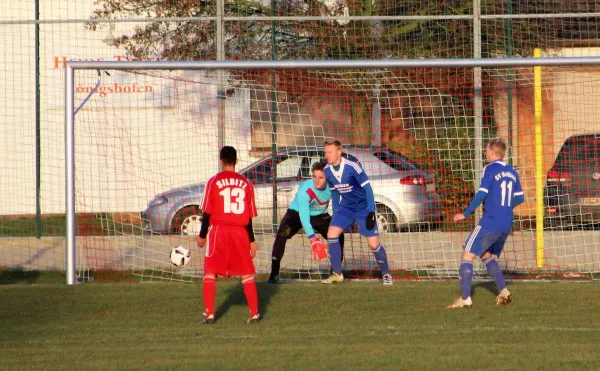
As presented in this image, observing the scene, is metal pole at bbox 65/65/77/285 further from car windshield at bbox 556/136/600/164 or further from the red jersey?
car windshield at bbox 556/136/600/164

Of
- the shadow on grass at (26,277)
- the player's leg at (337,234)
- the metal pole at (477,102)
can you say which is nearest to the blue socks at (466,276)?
the player's leg at (337,234)

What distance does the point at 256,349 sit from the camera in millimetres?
7305

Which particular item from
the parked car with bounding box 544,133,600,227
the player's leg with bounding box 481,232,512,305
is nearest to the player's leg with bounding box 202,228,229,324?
the player's leg with bounding box 481,232,512,305

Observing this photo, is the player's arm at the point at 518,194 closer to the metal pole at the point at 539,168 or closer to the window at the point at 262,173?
the metal pole at the point at 539,168

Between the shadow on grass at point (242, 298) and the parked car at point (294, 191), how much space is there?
1.99 metres

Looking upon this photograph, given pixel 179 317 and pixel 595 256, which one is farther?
pixel 595 256

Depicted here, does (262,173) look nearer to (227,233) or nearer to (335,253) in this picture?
(335,253)

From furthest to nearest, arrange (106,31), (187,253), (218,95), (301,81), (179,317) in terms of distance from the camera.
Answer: (106,31) < (301,81) < (218,95) < (187,253) < (179,317)

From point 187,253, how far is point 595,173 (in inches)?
244

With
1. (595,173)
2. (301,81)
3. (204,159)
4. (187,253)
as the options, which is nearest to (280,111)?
(301,81)

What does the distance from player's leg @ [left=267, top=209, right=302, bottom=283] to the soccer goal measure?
1.13m

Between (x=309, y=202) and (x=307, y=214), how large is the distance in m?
0.28

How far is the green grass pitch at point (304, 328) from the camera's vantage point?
6.87 m

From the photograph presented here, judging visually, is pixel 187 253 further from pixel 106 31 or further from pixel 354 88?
pixel 106 31
